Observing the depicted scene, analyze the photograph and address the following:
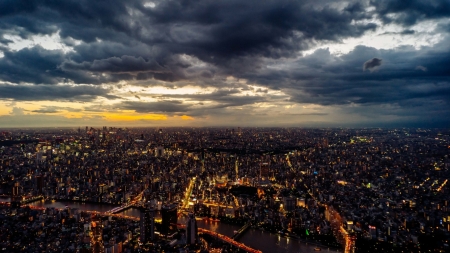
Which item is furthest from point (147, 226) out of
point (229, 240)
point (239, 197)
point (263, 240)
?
point (239, 197)

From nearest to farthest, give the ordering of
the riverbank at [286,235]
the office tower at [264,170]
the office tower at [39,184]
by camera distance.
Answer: the riverbank at [286,235] → the office tower at [39,184] → the office tower at [264,170]

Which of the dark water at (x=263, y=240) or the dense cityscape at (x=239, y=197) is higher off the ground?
the dense cityscape at (x=239, y=197)

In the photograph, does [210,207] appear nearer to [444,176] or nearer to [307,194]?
[307,194]

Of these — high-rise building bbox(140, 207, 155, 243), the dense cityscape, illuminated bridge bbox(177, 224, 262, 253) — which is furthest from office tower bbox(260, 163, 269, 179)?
high-rise building bbox(140, 207, 155, 243)

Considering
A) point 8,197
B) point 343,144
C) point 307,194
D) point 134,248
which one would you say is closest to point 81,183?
point 8,197

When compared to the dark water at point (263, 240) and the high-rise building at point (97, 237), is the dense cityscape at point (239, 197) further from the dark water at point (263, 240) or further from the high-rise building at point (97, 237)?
→ the dark water at point (263, 240)

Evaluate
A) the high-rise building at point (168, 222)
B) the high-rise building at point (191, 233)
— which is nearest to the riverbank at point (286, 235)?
the high-rise building at point (168, 222)

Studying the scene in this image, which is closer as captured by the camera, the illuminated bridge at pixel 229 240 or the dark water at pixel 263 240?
the illuminated bridge at pixel 229 240

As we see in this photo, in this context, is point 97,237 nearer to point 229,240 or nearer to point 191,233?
point 191,233

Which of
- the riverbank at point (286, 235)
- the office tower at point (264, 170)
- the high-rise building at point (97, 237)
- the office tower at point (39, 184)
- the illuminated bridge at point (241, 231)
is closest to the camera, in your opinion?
the high-rise building at point (97, 237)
